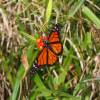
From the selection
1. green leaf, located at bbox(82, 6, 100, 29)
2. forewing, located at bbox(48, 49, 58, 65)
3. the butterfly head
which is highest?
green leaf, located at bbox(82, 6, 100, 29)

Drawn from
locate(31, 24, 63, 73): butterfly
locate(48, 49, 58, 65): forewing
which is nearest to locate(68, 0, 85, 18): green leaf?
locate(31, 24, 63, 73): butterfly

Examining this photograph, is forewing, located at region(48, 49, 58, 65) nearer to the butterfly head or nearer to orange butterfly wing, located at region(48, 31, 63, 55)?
orange butterfly wing, located at region(48, 31, 63, 55)

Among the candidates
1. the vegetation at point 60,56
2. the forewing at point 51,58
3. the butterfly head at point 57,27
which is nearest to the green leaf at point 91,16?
the vegetation at point 60,56

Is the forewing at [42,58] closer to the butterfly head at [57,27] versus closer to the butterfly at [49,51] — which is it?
the butterfly at [49,51]

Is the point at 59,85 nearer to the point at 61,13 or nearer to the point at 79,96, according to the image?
the point at 79,96

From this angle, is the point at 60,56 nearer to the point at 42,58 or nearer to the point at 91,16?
the point at 42,58

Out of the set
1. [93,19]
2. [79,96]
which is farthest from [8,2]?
[79,96]

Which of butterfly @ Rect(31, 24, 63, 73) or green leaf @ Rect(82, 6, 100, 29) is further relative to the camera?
green leaf @ Rect(82, 6, 100, 29)
